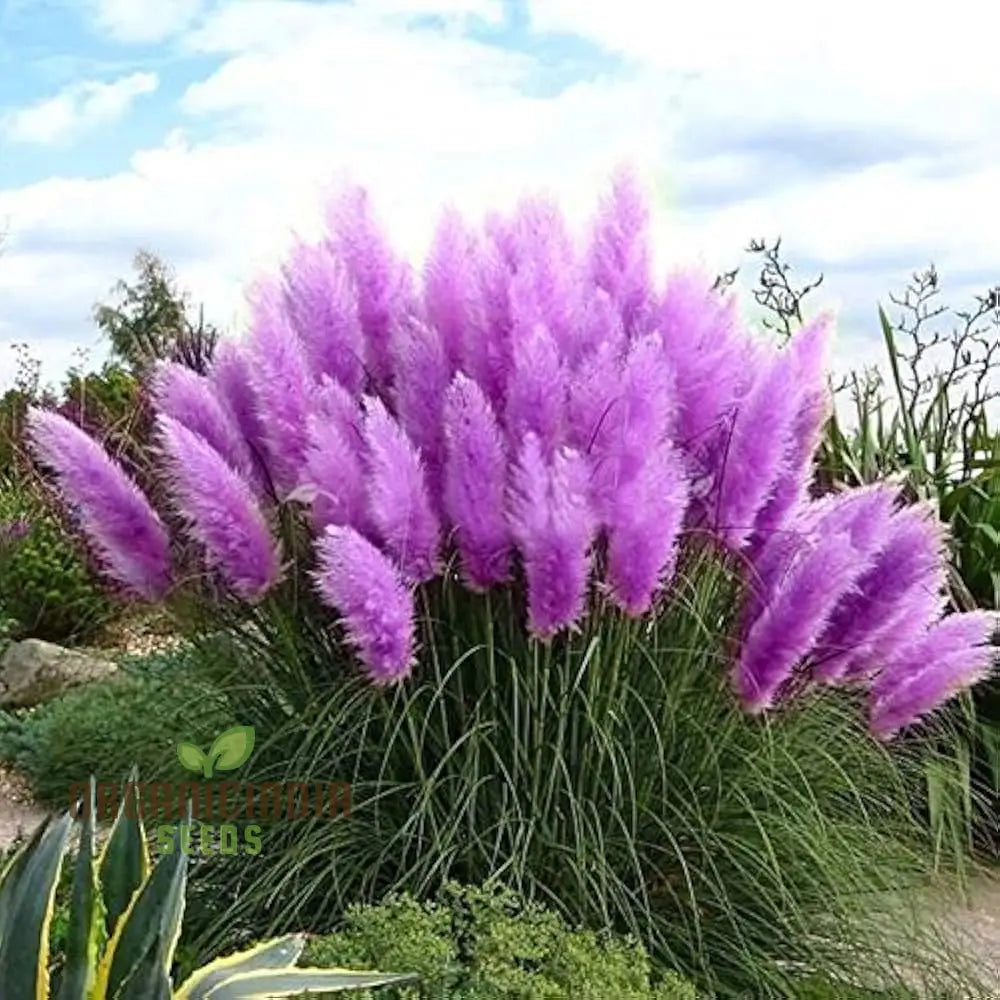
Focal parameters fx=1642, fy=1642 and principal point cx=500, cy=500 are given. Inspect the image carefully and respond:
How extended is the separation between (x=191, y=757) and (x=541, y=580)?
3.13 feet

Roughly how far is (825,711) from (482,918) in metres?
1.18

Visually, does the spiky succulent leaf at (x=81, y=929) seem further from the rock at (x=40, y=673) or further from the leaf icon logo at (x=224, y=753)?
the rock at (x=40, y=673)

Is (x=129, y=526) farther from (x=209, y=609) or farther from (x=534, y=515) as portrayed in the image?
(x=534, y=515)

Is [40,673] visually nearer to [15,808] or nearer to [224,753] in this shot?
[15,808]

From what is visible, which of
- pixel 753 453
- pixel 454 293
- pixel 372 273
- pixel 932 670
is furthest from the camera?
pixel 932 670

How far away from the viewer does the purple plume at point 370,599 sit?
285 cm

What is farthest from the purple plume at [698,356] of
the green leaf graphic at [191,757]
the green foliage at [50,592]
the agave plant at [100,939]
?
the green foliage at [50,592]

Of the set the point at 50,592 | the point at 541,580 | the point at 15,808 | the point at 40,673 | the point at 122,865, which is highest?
the point at 541,580

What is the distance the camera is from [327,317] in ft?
10.7

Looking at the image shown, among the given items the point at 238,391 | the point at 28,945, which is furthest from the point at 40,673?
the point at 28,945

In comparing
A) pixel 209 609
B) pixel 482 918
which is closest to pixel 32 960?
pixel 482 918

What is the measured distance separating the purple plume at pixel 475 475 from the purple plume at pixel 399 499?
0.06 m

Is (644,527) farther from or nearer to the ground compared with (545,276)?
nearer to the ground

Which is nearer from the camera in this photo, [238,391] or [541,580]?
[541,580]
